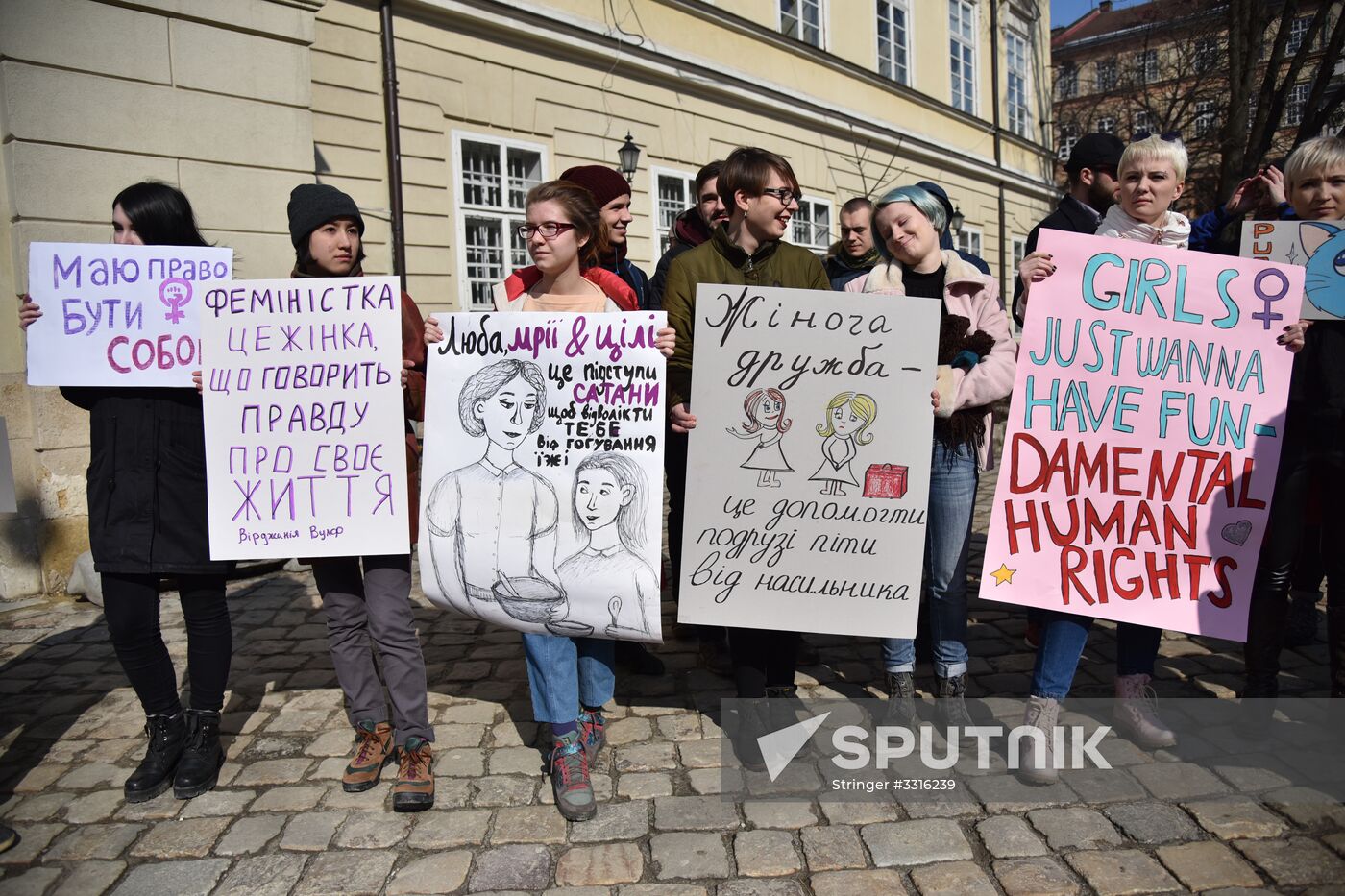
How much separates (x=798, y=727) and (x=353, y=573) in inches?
66.8

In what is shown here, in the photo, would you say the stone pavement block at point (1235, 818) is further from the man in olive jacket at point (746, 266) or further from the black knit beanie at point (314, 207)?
the black knit beanie at point (314, 207)

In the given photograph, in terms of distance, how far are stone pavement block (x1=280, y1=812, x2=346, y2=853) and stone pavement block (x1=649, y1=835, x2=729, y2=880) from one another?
3.30 feet

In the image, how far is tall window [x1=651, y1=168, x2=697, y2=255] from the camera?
12.0m

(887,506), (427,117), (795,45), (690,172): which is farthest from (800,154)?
(887,506)

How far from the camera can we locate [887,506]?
2918mm

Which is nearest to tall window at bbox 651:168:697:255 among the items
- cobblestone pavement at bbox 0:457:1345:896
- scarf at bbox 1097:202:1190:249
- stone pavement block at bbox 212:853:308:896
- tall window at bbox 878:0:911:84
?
tall window at bbox 878:0:911:84

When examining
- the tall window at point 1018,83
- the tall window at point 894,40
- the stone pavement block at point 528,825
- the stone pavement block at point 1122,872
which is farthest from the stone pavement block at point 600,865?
the tall window at point 1018,83

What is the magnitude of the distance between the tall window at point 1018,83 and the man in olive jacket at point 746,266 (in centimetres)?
2153

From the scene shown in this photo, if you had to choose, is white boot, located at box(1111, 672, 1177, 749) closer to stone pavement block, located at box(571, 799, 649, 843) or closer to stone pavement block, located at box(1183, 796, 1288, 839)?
stone pavement block, located at box(1183, 796, 1288, 839)

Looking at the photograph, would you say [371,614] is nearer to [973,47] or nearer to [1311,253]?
[1311,253]

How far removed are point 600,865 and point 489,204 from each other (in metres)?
8.86

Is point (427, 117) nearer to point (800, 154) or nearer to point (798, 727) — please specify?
point (800, 154)

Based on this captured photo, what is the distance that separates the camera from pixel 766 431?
289cm

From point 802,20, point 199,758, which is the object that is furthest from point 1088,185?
point 802,20
